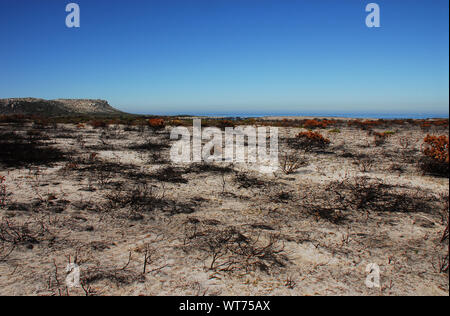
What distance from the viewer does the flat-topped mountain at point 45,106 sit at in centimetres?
5333

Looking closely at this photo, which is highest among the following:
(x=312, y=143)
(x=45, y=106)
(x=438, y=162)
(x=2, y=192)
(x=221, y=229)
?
(x=45, y=106)

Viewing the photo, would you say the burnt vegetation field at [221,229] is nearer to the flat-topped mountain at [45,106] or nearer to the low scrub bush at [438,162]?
the low scrub bush at [438,162]

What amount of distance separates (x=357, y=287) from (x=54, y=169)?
7.96m

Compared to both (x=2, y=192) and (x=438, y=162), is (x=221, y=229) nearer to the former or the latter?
(x=2, y=192)

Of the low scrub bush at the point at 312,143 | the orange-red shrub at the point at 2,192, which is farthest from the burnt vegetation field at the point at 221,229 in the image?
the low scrub bush at the point at 312,143

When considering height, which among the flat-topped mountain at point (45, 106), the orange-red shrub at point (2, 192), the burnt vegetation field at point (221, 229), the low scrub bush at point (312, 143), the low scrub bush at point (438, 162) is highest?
the flat-topped mountain at point (45, 106)

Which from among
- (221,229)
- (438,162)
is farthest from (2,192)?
(438,162)

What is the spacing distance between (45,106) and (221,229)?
7165 cm

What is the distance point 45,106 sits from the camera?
59875 millimetres

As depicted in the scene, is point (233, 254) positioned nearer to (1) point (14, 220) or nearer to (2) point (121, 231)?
(2) point (121, 231)

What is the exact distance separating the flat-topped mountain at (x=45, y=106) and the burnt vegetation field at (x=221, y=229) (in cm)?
5899

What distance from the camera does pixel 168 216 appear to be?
4559 millimetres
